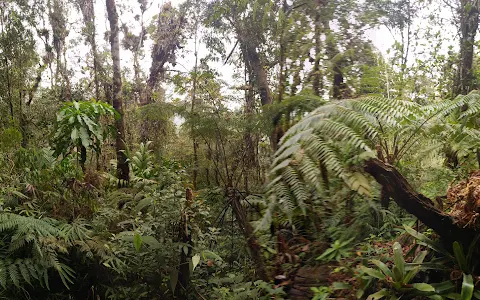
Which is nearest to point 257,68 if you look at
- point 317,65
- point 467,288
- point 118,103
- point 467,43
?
point 118,103

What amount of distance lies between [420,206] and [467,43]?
4.78 meters

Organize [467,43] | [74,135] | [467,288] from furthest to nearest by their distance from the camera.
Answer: [467,43] < [74,135] < [467,288]

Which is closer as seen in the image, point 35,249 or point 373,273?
point 373,273

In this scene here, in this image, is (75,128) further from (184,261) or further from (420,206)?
(420,206)

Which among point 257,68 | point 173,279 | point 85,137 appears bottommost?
point 173,279

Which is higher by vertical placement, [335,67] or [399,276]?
[335,67]

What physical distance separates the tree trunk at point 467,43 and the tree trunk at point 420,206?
165 inches

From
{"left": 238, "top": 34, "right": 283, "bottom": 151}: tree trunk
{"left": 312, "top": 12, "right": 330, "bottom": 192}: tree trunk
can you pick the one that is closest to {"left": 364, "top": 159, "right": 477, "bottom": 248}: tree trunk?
{"left": 312, "top": 12, "right": 330, "bottom": 192}: tree trunk

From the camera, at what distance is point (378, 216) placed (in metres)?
2.51

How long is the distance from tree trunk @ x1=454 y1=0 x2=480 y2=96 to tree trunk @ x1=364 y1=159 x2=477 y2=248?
13.8 feet

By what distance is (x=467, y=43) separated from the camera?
5609mm

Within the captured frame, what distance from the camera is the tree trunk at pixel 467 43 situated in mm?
5459

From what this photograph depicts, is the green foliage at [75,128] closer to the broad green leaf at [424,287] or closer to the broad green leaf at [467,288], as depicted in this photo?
the broad green leaf at [424,287]

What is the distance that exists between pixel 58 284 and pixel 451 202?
2970mm
